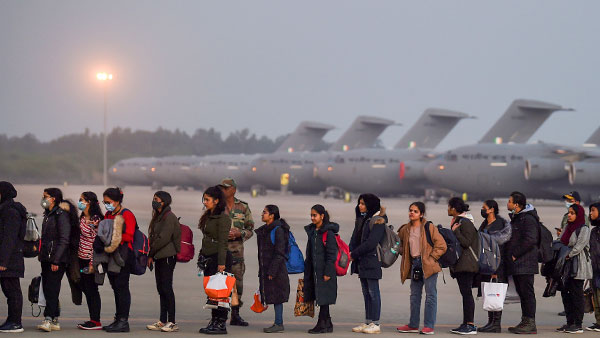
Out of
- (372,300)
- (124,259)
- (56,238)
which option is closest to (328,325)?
(372,300)

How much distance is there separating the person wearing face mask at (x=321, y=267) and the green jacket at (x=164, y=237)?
5.90ft

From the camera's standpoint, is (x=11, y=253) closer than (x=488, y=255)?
Yes

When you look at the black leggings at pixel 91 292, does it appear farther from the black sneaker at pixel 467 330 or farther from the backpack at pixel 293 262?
the black sneaker at pixel 467 330

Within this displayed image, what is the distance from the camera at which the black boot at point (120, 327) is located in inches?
460

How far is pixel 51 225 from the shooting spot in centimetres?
1196

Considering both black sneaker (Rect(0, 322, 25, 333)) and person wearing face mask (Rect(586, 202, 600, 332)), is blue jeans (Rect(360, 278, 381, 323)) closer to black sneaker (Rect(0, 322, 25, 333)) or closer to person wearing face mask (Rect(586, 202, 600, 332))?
person wearing face mask (Rect(586, 202, 600, 332))

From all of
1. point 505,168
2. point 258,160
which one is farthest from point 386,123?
point 505,168

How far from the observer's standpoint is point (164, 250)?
12.1 meters

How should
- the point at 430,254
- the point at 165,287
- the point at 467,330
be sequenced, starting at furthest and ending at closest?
the point at 430,254
the point at 467,330
the point at 165,287

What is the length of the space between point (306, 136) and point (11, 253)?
3317 inches

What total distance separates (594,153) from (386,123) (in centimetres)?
3581

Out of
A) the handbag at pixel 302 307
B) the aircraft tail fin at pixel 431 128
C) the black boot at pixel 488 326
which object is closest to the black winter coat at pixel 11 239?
the handbag at pixel 302 307

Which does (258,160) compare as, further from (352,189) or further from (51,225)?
(51,225)

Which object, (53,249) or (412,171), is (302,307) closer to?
(53,249)
